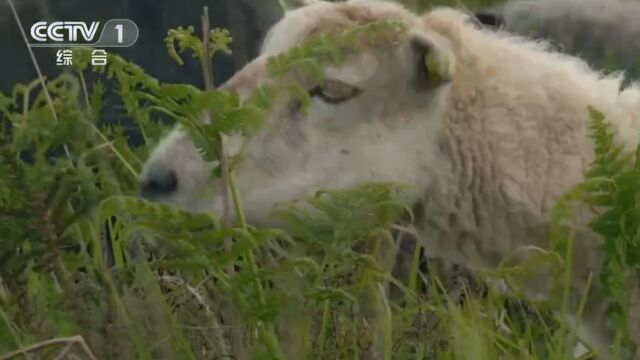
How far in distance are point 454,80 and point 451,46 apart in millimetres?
123

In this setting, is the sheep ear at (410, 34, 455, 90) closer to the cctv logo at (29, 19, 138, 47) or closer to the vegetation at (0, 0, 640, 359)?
the vegetation at (0, 0, 640, 359)

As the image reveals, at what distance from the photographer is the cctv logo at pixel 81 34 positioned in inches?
188

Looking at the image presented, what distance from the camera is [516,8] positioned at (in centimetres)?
571

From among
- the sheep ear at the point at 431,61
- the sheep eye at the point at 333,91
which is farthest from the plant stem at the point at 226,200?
the sheep ear at the point at 431,61

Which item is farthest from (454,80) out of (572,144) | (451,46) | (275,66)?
(275,66)

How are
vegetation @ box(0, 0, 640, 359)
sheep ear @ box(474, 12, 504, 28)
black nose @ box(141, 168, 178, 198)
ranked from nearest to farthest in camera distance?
1. vegetation @ box(0, 0, 640, 359)
2. black nose @ box(141, 168, 178, 198)
3. sheep ear @ box(474, 12, 504, 28)

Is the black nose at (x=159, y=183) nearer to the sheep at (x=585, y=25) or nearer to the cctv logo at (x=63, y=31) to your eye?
the cctv logo at (x=63, y=31)

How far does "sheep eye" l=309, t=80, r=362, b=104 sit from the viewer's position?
4.50 meters

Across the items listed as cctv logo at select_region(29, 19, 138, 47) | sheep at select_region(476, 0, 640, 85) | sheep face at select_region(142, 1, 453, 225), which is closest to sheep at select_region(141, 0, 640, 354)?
sheep face at select_region(142, 1, 453, 225)

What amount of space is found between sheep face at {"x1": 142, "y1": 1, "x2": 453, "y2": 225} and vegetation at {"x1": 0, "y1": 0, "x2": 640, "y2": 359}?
9 cm

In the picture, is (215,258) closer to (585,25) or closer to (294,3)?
(294,3)

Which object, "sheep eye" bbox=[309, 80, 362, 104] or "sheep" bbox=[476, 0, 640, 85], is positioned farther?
"sheep" bbox=[476, 0, 640, 85]

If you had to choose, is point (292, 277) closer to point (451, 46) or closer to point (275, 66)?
point (275, 66)

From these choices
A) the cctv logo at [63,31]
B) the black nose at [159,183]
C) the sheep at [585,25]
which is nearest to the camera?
the black nose at [159,183]
